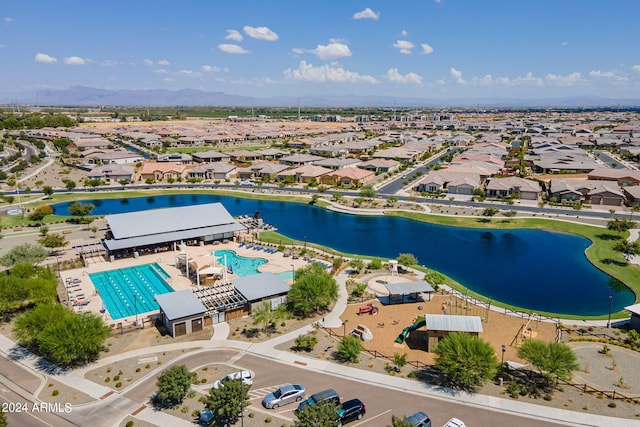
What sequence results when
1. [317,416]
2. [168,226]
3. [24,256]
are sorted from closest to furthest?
[317,416] → [24,256] → [168,226]

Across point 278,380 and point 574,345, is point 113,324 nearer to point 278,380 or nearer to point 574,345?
point 278,380

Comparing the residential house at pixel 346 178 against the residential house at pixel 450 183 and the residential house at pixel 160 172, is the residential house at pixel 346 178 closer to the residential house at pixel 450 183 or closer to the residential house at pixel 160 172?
the residential house at pixel 450 183

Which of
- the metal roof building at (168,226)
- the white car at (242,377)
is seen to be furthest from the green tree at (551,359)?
the metal roof building at (168,226)

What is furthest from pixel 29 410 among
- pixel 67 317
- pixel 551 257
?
pixel 551 257

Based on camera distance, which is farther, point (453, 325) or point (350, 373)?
point (453, 325)

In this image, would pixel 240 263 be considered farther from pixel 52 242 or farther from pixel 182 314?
pixel 52 242

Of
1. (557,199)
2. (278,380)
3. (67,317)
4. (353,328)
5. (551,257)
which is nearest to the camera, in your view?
(278,380)

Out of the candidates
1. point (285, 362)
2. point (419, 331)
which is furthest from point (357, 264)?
point (285, 362)
